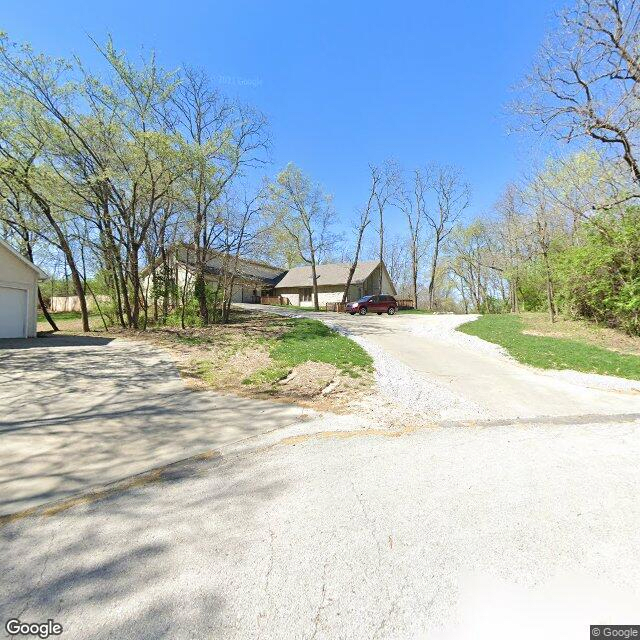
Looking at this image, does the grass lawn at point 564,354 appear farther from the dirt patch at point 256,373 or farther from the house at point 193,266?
the house at point 193,266

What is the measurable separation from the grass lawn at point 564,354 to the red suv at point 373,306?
1378cm

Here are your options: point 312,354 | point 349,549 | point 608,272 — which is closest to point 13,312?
point 312,354

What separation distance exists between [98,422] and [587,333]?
684 inches

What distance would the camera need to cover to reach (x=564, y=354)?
10.3 m

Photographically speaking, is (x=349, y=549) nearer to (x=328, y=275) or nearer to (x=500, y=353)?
(x=500, y=353)

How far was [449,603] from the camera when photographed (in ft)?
6.28

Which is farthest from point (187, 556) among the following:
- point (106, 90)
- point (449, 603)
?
point (106, 90)

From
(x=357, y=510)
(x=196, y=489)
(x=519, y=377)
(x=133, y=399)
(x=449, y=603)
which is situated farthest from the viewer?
(x=519, y=377)

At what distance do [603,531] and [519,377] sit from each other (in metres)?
6.38

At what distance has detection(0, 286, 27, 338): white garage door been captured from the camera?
1330 cm

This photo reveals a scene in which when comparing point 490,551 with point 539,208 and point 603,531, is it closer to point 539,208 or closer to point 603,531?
point 603,531

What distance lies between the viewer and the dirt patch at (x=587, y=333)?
1182 cm

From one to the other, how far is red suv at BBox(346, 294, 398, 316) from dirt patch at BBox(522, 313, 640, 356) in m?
12.3

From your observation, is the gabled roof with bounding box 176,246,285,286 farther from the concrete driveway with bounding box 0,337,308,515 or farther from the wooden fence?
the wooden fence
